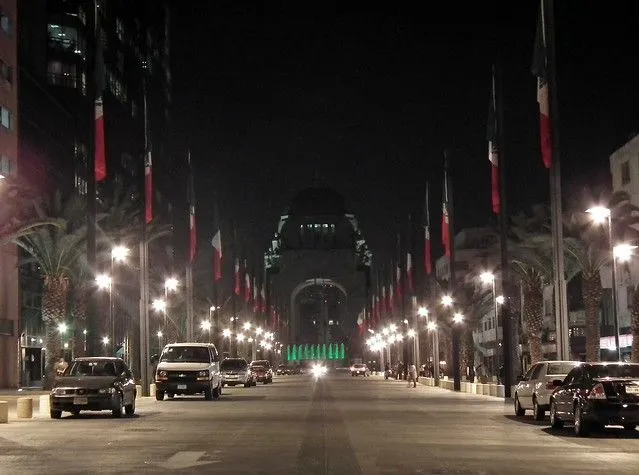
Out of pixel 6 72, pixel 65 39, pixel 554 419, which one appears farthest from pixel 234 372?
pixel 554 419

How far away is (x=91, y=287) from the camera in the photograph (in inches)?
2148

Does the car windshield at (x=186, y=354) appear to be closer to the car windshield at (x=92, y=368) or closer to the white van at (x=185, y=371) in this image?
the white van at (x=185, y=371)

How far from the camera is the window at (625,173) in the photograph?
3039 inches

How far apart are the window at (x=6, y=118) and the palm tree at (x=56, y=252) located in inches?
567

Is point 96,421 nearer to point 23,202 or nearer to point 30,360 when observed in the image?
point 23,202

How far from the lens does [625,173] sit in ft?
255

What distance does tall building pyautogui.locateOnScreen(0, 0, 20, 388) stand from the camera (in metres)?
70.8

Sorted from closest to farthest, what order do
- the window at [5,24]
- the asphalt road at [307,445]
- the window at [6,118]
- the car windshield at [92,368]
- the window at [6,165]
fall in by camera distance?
the asphalt road at [307,445]
the car windshield at [92,368]
the window at [6,165]
the window at [5,24]
the window at [6,118]

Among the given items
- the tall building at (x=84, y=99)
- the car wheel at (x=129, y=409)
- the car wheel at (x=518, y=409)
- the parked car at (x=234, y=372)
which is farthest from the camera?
the parked car at (x=234, y=372)

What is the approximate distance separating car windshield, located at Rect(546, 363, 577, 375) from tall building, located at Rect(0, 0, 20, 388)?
4355cm

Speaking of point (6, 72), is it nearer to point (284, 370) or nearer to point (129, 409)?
point (129, 409)

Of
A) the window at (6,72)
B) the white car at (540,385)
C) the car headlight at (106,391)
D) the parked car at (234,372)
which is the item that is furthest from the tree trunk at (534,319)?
the window at (6,72)

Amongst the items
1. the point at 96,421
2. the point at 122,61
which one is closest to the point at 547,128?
the point at 96,421

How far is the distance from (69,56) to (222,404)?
67.1 meters
